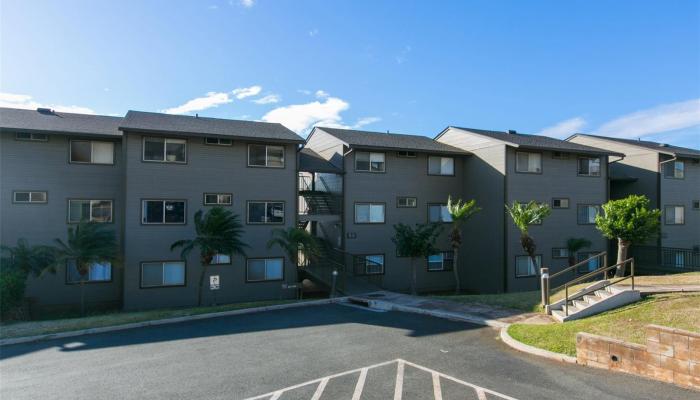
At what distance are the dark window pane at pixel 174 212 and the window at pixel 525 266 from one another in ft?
57.0

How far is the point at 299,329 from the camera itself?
12734mm

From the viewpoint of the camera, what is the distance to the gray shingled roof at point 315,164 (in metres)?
22.4

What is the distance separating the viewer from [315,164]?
2325cm

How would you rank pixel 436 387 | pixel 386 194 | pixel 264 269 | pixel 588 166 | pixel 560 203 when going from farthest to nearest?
pixel 588 166, pixel 560 203, pixel 386 194, pixel 264 269, pixel 436 387

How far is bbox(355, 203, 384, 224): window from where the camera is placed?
908 inches

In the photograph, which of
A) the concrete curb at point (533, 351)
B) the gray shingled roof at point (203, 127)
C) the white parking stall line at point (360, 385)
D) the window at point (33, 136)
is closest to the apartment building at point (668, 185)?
the concrete curb at point (533, 351)

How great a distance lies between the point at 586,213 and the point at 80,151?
27.1m

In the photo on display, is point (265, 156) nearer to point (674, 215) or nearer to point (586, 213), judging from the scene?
point (586, 213)

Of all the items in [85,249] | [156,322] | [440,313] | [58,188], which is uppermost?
[58,188]

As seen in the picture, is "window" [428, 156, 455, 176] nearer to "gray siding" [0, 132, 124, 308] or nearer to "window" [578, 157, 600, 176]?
"window" [578, 157, 600, 176]

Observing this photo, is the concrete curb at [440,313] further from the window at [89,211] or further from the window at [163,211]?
the window at [89,211]

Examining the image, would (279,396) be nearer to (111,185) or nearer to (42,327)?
(42,327)

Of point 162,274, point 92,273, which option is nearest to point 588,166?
point 162,274

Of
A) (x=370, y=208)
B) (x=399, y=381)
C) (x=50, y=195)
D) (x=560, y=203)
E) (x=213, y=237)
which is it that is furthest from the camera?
(x=560, y=203)
